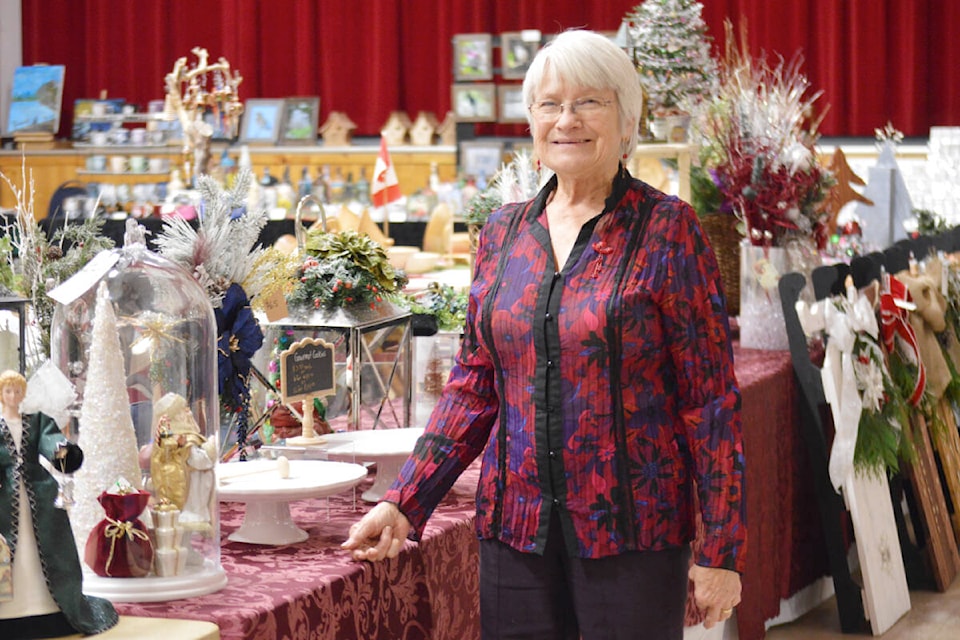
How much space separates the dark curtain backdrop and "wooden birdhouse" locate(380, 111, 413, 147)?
0.37 metres

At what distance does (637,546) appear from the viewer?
67.7 inches

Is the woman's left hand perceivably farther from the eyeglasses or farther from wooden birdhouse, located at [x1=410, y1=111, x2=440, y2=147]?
wooden birdhouse, located at [x1=410, y1=111, x2=440, y2=147]

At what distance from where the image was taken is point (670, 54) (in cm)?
436

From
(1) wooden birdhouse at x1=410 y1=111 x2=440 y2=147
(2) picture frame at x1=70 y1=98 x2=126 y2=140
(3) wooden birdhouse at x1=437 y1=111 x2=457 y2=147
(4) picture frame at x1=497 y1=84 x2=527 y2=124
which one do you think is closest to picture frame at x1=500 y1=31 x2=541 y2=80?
(4) picture frame at x1=497 y1=84 x2=527 y2=124

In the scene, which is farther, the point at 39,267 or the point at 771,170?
the point at 771,170

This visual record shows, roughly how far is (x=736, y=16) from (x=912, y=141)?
1.37m

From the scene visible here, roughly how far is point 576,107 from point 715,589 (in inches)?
24.9

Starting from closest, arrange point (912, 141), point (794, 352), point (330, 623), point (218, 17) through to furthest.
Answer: point (330, 623)
point (794, 352)
point (912, 141)
point (218, 17)

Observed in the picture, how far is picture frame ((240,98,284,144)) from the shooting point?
9.31 m

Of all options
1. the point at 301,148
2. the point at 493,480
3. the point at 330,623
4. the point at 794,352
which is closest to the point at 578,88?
the point at 493,480

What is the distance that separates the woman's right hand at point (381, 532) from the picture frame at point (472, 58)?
665 cm

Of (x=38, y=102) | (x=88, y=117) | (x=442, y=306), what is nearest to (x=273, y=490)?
(x=442, y=306)

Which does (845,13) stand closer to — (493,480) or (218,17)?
(218,17)

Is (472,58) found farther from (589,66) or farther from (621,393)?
(621,393)
